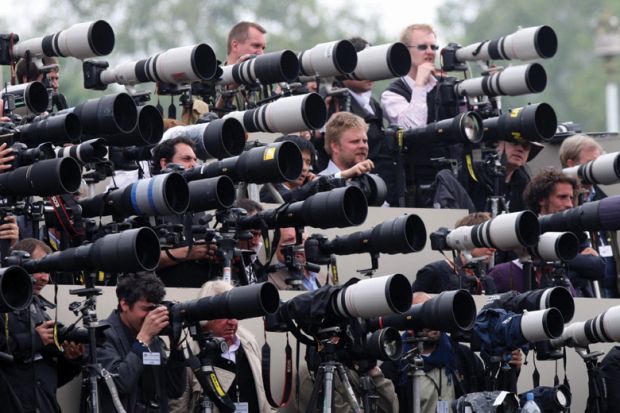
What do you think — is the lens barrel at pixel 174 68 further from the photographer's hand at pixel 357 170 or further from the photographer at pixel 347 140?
the photographer at pixel 347 140

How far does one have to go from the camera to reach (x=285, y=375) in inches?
531

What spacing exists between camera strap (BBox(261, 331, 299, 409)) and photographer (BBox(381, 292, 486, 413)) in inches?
30.3

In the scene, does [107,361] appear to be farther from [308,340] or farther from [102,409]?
[308,340]

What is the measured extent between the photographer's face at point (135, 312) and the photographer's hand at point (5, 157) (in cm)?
111

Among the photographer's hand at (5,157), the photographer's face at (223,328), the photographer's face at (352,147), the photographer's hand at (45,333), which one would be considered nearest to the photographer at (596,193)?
the photographer's face at (352,147)

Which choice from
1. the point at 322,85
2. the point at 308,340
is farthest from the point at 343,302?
the point at 322,85

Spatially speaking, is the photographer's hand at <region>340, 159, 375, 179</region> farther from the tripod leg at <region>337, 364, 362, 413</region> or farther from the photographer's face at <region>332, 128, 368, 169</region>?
the tripod leg at <region>337, 364, 362, 413</region>

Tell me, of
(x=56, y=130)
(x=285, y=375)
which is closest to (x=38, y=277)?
(x=56, y=130)

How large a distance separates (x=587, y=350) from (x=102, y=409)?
3.70 m

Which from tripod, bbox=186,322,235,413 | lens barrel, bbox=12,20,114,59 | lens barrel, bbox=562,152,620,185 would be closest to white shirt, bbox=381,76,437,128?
lens barrel, bbox=562,152,620,185

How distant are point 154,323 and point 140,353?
0.64 feet

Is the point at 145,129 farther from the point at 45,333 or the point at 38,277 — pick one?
the point at 45,333

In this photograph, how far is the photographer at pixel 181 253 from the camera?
1341 centimetres

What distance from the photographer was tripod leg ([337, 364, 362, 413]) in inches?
→ 512
